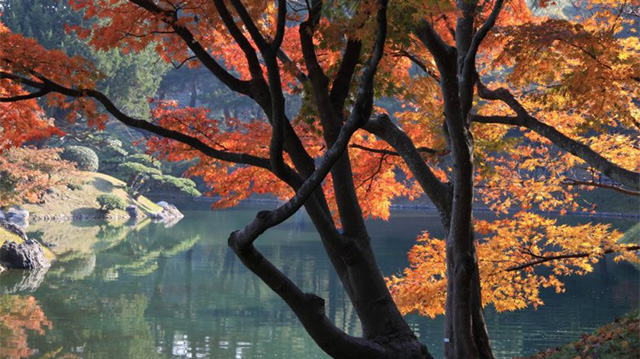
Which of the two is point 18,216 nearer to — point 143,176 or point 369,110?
point 143,176

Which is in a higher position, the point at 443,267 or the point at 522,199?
the point at 522,199

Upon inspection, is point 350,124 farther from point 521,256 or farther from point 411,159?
point 521,256

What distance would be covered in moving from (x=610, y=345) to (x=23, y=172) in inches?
682

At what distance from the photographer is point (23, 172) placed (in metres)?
19.7

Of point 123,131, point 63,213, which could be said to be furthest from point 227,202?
point 123,131

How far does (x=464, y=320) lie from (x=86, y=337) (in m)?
8.34

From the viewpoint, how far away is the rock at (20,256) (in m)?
17.7

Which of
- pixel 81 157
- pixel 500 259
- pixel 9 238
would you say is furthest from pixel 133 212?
pixel 500 259

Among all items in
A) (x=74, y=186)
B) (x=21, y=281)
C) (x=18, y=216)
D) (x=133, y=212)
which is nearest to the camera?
(x=21, y=281)

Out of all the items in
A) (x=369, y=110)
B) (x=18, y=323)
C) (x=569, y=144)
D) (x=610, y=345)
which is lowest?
(x=18, y=323)

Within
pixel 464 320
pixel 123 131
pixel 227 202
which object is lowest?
pixel 464 320

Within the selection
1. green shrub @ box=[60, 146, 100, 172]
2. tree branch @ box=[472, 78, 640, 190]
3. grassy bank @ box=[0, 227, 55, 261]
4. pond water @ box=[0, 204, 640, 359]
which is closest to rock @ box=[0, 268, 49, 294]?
pond water @ box=[0, 204, 640, 359]

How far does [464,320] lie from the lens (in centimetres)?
539

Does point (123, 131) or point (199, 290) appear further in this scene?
point (123, 131)
